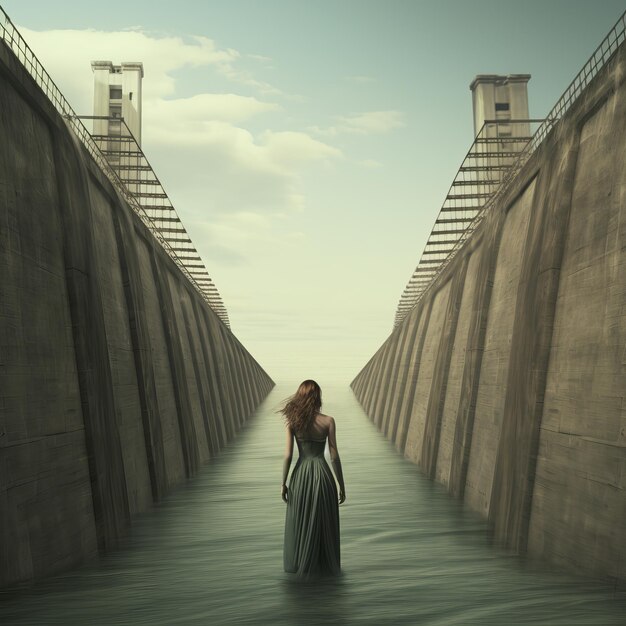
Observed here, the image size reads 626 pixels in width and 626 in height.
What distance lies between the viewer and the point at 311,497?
8.10 m

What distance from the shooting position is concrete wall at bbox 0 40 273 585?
842 centimetres

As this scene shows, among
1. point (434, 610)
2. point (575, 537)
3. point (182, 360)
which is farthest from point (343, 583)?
point (182, 360)

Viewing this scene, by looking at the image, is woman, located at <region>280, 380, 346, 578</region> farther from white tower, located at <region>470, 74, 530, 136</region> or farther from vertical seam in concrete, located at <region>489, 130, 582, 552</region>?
white tower, located at <region>470, 74, 530, 136</region>

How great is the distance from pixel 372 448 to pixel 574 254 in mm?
22010

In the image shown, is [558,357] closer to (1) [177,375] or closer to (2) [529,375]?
(2) [529,375]

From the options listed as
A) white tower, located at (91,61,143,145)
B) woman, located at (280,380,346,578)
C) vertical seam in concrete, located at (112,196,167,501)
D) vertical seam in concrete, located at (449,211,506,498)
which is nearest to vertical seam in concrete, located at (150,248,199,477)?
vertical seam in concrete, located at (112,196,167,501)

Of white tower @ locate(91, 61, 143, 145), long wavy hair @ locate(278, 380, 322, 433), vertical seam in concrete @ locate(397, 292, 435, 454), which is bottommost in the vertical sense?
vertical seam in concrete @ locate(397, 292, 435, 454)

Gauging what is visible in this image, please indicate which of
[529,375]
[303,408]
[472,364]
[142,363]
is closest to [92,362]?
[303,408]

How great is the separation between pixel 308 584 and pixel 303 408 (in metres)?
2.10

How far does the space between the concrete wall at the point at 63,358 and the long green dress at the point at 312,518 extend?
10.5 feet

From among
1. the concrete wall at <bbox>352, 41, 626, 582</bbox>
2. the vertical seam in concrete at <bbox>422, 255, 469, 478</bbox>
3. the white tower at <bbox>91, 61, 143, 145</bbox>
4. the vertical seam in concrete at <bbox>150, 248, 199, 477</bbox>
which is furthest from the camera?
the white tower at <bbox>91, 61, 143, 145</bbox>

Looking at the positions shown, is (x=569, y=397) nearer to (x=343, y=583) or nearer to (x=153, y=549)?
(x=343, y=583)

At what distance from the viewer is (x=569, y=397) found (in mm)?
9664

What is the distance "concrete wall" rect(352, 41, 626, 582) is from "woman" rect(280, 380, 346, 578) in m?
3.19
